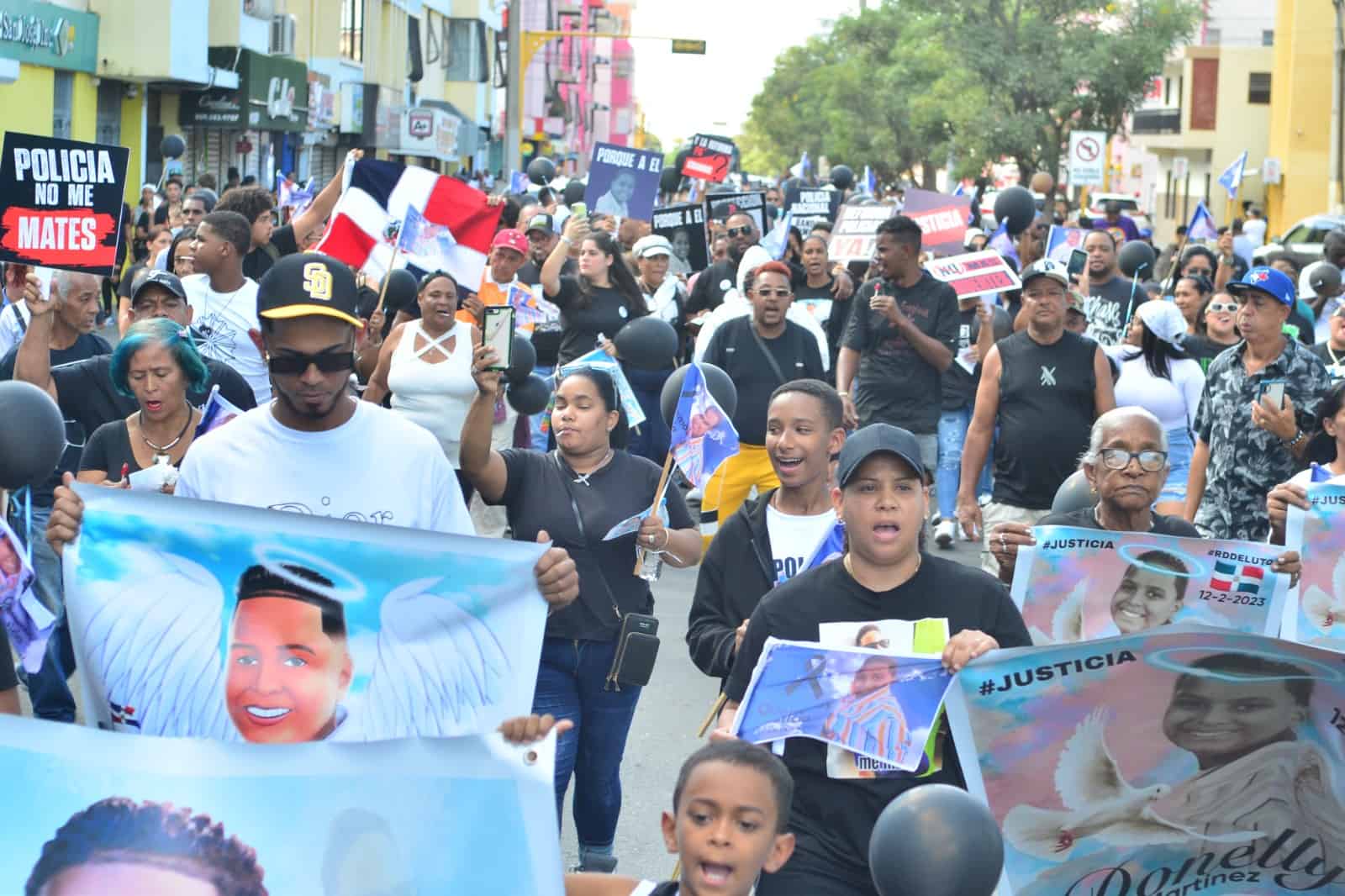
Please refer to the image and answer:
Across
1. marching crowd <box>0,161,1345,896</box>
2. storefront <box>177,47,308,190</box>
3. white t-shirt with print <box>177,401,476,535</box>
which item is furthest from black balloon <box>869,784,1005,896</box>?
storefront <box>177,47,308,190</box>

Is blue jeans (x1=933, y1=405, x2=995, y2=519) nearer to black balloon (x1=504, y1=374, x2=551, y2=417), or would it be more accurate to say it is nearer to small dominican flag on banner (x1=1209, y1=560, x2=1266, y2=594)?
black balloon (x1=504, y1=374, x2=551, y2=417)

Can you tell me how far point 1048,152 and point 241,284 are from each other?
A: 38390 mm

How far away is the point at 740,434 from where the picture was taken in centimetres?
985

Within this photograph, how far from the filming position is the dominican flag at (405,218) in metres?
9.72

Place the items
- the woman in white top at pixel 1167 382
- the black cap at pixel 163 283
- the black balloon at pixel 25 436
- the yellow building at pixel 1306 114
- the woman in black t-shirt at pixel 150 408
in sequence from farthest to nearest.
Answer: the yellow building at pixel 1306 114, the woman in white top at pixel 1167 382, the black cap at pixel 163 283, the woman in black t-shirt at pixel 150 408, the black balloon at pixel 25 436

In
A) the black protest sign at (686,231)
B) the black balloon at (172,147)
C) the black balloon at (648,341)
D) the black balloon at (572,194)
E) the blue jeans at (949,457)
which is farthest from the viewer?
the black balloon at (572,194)

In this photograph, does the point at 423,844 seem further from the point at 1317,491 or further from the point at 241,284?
the point at 241,284

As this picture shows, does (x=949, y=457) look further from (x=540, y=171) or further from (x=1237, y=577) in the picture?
(x=540, y=171)

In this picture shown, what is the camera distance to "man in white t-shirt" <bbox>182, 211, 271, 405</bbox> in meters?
8.39

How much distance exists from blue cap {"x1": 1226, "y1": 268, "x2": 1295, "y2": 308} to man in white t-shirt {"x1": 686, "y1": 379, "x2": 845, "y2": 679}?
239 centimetres

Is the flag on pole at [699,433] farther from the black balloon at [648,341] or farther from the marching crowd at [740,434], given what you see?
the black balloon at [648,341]

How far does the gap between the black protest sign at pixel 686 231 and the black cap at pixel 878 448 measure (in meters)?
14.3

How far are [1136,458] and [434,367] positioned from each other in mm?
3992

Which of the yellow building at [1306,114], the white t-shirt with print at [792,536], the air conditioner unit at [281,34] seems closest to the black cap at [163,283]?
the white t-shirt with print at [792,536]
